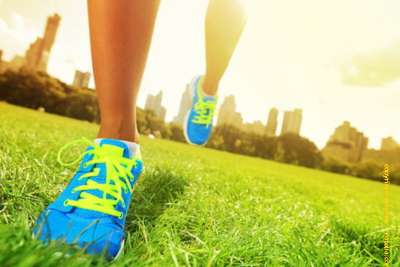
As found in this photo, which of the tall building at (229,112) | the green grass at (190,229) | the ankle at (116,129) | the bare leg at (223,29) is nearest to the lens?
the green grass at (190,229)

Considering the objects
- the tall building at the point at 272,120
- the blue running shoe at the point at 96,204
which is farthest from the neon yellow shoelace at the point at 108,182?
the tall building at the point at 272,120

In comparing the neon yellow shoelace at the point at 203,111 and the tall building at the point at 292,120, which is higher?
the tall building at the point at 292,120

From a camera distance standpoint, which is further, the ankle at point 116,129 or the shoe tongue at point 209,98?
the shoe tongue at point 209,98

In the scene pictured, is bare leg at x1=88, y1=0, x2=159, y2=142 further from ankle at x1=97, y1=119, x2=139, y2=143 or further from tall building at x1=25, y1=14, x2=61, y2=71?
tall building at x1=25, y1=14, x2=61, y2=71

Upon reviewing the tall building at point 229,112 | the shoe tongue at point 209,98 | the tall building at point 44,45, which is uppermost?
the tall building at point 44,45

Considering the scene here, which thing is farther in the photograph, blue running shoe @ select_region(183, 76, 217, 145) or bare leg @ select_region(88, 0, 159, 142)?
blue running shoe @ select_region(183, 76, 217, 145)

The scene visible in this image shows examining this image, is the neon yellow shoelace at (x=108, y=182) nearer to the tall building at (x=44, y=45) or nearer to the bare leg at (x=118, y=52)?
the bare leg at (x=118, y=52)

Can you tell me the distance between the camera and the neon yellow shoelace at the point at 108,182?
1.17m

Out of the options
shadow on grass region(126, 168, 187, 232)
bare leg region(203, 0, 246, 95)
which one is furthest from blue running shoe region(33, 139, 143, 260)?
bare leg region(203, 0, 246, 95)

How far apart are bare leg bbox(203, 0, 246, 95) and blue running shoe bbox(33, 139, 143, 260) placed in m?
1.67

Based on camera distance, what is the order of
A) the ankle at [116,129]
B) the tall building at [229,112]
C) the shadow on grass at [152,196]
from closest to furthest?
the ankle at [116,129] → the shadow on grass at [152,196] → the tall building at [229,112]

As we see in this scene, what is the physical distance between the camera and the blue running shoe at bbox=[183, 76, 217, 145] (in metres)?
3.11

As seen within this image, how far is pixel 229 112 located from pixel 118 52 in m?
57.0

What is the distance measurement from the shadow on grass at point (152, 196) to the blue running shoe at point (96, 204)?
0.14m
